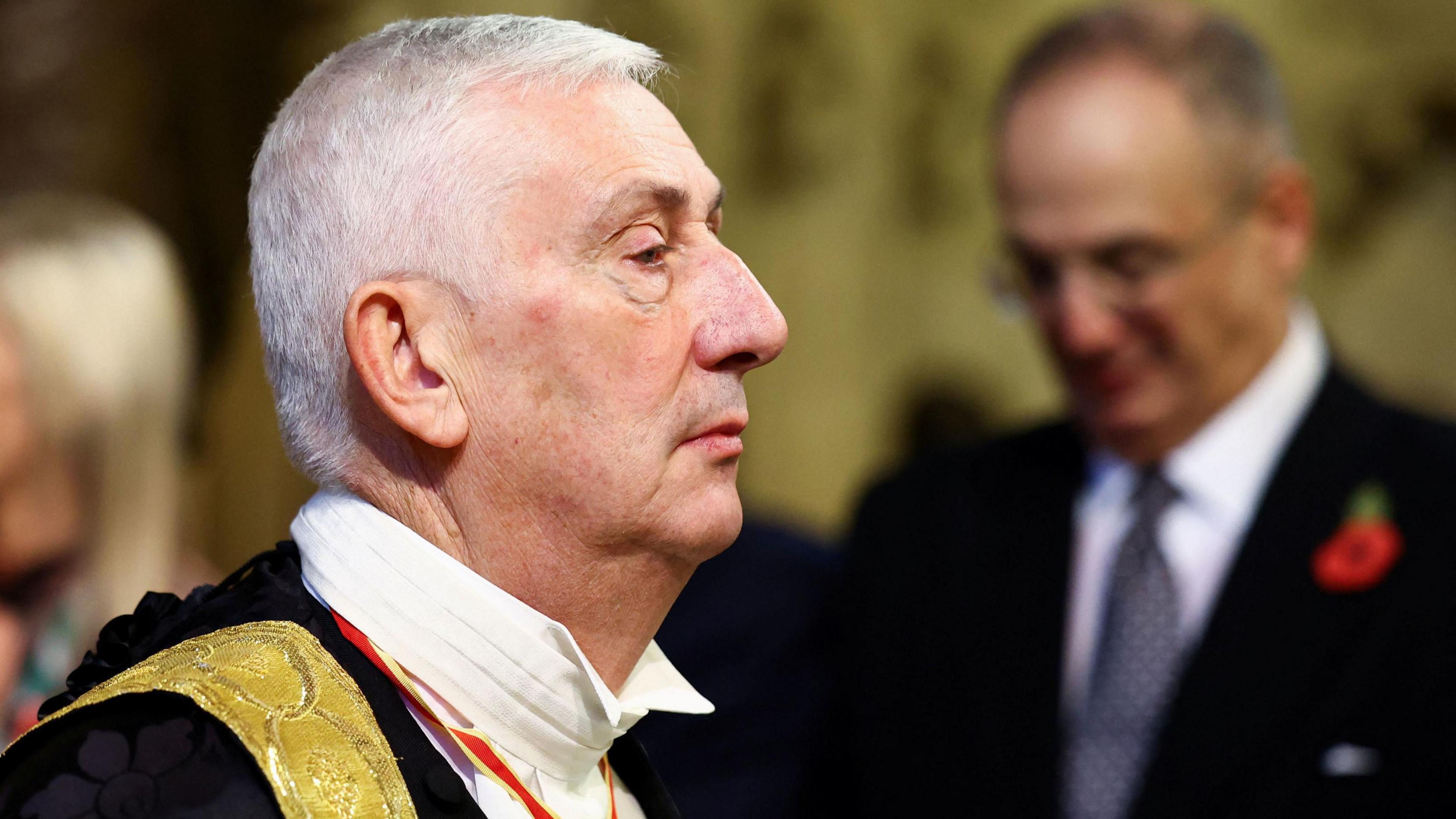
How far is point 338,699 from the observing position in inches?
51.6

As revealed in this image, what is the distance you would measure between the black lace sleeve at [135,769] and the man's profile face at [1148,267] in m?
2.02

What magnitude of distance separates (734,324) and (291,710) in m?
0.58

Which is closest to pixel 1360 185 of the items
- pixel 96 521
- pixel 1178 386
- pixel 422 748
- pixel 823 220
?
pixel 823 220

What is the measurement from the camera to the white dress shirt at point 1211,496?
276 cm

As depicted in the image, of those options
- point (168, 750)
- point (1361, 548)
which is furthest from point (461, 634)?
point (1361, 548)

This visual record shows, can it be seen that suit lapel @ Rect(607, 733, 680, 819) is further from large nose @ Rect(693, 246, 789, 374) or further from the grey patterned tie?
the grey patterned tie

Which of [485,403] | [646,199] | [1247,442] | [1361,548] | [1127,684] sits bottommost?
[1127,684]

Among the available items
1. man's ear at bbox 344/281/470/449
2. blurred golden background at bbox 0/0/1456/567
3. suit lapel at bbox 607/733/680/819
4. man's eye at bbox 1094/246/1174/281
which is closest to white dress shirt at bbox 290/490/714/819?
man's ear at bbox 344/281/470/449

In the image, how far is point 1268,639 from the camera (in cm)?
260

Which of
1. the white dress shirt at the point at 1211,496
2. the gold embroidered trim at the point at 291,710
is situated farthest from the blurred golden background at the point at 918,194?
the gold embroidered trim at the point at 291,710

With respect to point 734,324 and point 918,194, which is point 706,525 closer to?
point 734,324

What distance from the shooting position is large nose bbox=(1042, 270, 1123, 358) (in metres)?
2.83

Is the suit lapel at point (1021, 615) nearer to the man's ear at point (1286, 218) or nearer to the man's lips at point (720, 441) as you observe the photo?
the man's ear at point (1286, 218)

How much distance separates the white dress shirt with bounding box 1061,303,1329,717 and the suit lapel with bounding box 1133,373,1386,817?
46 mm
